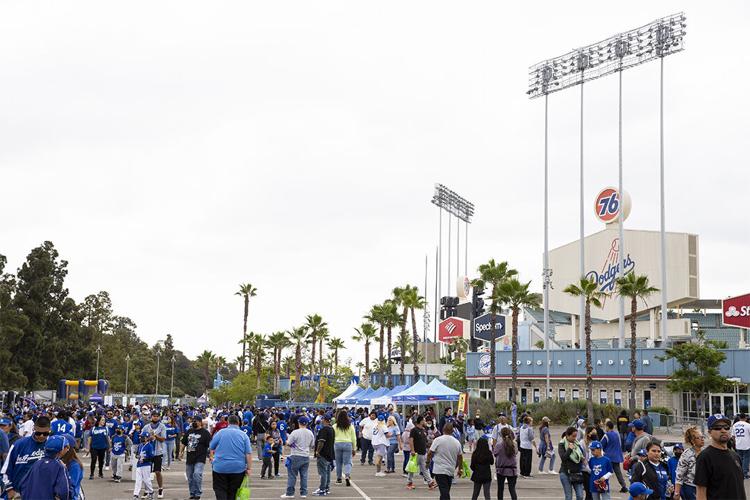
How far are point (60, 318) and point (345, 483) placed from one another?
195ft

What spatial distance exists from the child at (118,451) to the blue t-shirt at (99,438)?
0.25 meters

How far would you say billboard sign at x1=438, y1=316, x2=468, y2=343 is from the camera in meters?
92.8

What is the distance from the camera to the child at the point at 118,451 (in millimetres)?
21016

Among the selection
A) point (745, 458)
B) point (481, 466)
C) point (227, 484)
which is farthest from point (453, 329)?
point (227, 484)

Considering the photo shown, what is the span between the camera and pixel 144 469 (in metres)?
16.8

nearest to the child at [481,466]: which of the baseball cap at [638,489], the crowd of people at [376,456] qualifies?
the crowd of people at [376,456]

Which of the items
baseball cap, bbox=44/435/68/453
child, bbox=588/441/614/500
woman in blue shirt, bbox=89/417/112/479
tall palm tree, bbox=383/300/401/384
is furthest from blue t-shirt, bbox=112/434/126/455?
tall palm tree, bbox=383/300/401/384

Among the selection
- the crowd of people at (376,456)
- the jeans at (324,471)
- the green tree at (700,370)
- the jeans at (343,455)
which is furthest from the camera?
the green tree at (700,370)

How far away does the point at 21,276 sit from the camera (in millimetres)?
72375

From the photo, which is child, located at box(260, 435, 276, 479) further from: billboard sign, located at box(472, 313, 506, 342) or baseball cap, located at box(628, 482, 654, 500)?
billboard sign, located at box(472, 313, 506, 342)

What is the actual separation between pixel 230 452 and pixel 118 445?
365 inches

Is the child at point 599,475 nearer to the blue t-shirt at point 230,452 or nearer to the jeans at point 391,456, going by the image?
the blue t-shirt at point 230,452

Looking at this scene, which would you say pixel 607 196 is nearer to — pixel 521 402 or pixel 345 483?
pixel 521 402

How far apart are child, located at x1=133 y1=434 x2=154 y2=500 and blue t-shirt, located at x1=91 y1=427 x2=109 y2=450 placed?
16.0 ft
